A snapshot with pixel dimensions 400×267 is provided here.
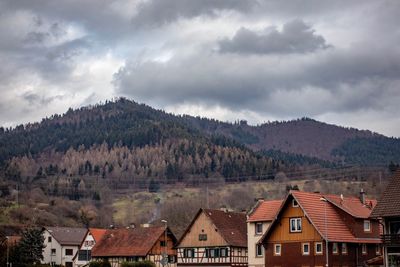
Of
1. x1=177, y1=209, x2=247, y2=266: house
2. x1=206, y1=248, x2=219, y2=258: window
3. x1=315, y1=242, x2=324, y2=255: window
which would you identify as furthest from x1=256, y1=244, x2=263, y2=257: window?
x1=315, y1=242, x2=324, y2=255: window

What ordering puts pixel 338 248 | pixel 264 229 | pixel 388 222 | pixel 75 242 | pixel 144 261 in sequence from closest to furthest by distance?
pixel 388 222 → pixel 338 248 → pixel 264 229 → pixel 144 261 → pixel 75 242

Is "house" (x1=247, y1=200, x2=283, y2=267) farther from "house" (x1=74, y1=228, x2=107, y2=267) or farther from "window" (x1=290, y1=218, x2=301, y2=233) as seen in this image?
"house" (x1=74, y1=228, x2=107, y2=267)

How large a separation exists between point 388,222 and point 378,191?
420 ft

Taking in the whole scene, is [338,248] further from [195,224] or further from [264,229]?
[195,224]

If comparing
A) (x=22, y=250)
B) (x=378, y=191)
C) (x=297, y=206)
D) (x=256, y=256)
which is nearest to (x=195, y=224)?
(x=256, y=256)

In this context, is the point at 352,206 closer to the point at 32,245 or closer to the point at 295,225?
the point at 295,225

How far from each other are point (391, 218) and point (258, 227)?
25.4 m

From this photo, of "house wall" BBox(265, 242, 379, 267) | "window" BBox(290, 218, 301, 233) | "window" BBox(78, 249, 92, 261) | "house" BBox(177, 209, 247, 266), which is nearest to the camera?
"house wall" BBox(265, 242, 379, 267)

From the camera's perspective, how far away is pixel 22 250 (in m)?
119

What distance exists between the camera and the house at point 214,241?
94.4 metres

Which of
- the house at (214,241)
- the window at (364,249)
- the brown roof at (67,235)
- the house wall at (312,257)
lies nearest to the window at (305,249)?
the house wall at (312,257)

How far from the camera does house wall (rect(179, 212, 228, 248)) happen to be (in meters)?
95.4

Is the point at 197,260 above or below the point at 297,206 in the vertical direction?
below

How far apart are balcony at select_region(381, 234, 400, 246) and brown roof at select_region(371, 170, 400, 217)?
2251 millimetres
